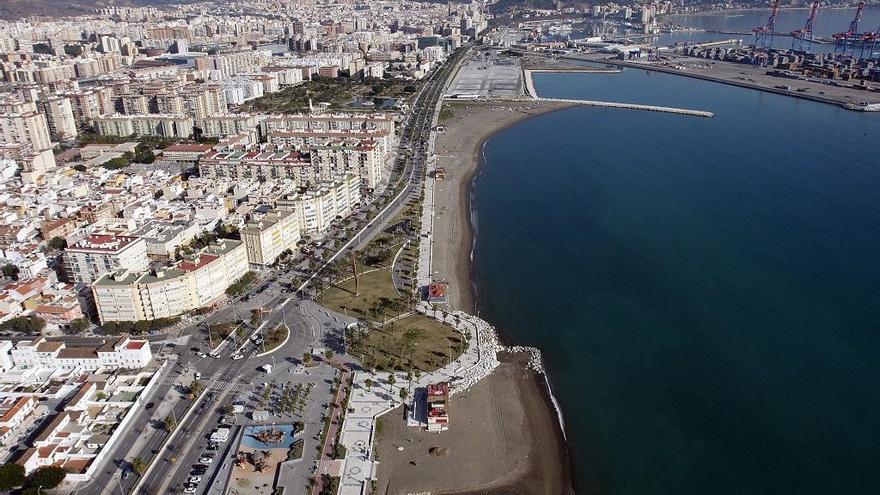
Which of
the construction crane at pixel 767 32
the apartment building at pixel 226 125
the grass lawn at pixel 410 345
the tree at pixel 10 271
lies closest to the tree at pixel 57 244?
the tree at pixel 10 271

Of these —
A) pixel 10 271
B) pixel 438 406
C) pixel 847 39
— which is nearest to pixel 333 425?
pixel 438 406

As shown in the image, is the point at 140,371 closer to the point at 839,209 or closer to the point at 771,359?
the point at 771,359

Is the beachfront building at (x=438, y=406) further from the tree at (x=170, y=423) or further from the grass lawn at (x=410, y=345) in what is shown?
the tree at (x=170, y=423)

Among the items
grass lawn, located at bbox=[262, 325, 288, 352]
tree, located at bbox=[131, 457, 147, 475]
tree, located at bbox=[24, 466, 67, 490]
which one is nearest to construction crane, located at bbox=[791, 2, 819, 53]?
grass lawn, located at bbox=[262, 325, 288, 352]

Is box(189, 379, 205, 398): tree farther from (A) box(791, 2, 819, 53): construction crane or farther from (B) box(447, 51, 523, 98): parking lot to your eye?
(A) box(791, 2, 819, 53): construction crane

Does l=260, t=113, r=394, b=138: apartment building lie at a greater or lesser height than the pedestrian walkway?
greater

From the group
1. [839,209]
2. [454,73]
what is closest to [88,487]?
[839,209]
